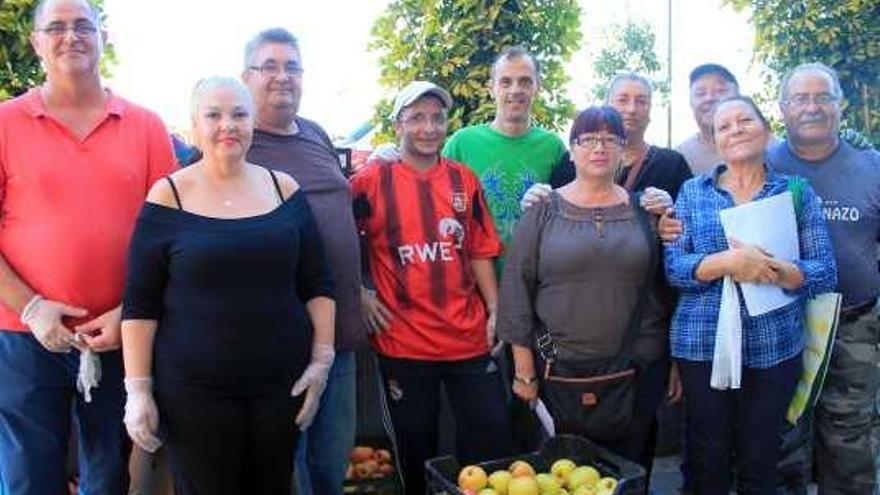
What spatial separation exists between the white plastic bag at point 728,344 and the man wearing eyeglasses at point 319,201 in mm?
1476

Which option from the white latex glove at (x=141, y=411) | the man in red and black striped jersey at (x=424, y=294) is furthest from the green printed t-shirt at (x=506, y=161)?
the white latex glove at (x=141, y=411)

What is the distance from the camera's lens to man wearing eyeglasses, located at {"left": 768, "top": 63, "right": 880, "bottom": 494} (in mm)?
3574

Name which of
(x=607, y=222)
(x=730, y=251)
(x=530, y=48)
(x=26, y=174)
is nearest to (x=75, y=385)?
(x=26, y=174)

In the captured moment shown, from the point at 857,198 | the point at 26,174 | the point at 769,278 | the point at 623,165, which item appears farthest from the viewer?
the point at 623,165

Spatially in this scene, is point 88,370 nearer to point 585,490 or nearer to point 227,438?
point 227,438

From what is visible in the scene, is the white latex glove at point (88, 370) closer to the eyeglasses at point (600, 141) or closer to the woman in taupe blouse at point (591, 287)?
the woman in taupe blouse at point (591, 287)

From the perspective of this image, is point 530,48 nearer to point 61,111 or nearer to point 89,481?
point 61,111

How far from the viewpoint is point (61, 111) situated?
278 centimetres

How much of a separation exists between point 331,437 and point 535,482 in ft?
3.08

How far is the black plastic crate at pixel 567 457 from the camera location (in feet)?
9.12

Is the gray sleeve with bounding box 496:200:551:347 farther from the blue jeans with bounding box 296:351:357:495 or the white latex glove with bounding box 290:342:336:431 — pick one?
the white latex glove with bounding box 290:342:336:431

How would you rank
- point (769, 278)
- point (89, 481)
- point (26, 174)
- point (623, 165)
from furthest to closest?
point (623, 165)
point (769, 278)
point (89, 481)
point (26, 174)

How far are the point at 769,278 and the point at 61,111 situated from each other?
280 cm

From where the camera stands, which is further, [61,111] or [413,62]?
[413,62]
